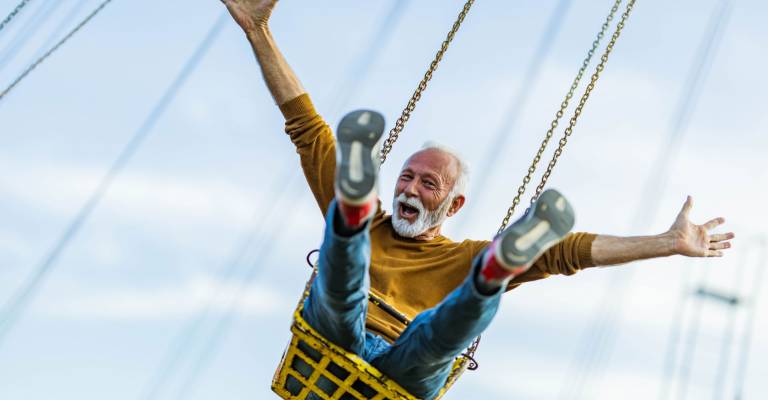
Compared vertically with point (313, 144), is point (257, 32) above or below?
above

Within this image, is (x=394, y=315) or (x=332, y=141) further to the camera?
(x=332, y=141)

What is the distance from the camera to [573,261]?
3941 millimetres

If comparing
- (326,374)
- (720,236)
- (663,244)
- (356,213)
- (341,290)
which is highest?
(720,236)

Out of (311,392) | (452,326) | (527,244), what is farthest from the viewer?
(311,392)

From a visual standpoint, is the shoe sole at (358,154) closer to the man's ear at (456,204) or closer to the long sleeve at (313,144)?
the long sleeve at (313,144)

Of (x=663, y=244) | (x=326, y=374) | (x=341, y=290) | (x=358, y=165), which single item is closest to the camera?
(x=358, y=165)

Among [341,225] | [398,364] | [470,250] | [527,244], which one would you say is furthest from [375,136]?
[470,250]

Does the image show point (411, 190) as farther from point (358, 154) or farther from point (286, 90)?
point (358, 154)

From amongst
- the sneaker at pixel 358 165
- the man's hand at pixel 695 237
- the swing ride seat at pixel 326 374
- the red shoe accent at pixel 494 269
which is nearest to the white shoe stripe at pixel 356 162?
the sneaker at pixel 358 165

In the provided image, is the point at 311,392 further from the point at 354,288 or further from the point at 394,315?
the point at 354,288

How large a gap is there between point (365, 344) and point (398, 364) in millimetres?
201

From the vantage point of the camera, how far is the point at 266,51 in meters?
4.18

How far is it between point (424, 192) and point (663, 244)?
3.09 feet

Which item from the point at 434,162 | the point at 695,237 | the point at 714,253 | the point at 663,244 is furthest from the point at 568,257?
the point at 434,162
